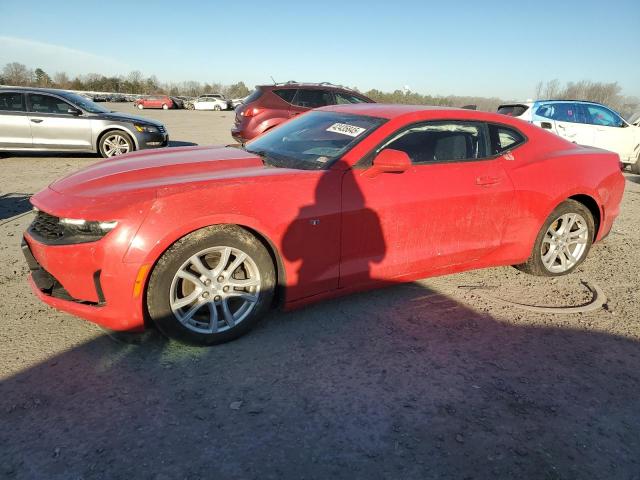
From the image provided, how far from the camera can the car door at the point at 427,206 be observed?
313 centimetres

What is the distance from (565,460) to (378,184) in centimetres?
190

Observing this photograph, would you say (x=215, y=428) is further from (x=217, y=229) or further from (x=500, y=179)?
(x=500, y=179)

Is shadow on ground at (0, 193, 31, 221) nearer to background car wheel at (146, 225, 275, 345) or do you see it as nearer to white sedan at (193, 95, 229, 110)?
background car wheel at (146, 225, 275, 345)

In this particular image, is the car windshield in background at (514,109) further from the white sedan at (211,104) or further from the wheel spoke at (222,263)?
the white sedan at (211,104)

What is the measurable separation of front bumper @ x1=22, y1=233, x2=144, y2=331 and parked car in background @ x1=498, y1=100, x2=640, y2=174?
34.0ft

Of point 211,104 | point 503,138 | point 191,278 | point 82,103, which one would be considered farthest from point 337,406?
point 211,104

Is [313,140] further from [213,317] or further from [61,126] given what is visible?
[61,126]

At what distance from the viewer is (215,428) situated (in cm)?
218

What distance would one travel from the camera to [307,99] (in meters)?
10.5

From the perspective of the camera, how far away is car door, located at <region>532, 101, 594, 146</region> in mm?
10445

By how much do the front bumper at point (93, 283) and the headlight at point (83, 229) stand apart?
46 mm

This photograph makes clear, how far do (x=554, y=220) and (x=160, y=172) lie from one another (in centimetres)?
331

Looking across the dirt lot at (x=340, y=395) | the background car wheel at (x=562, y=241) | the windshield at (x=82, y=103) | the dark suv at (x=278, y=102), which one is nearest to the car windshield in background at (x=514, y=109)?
the dark suv at (x=278, y=102)

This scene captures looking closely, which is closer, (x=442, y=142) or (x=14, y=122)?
(x=442, y=142)
